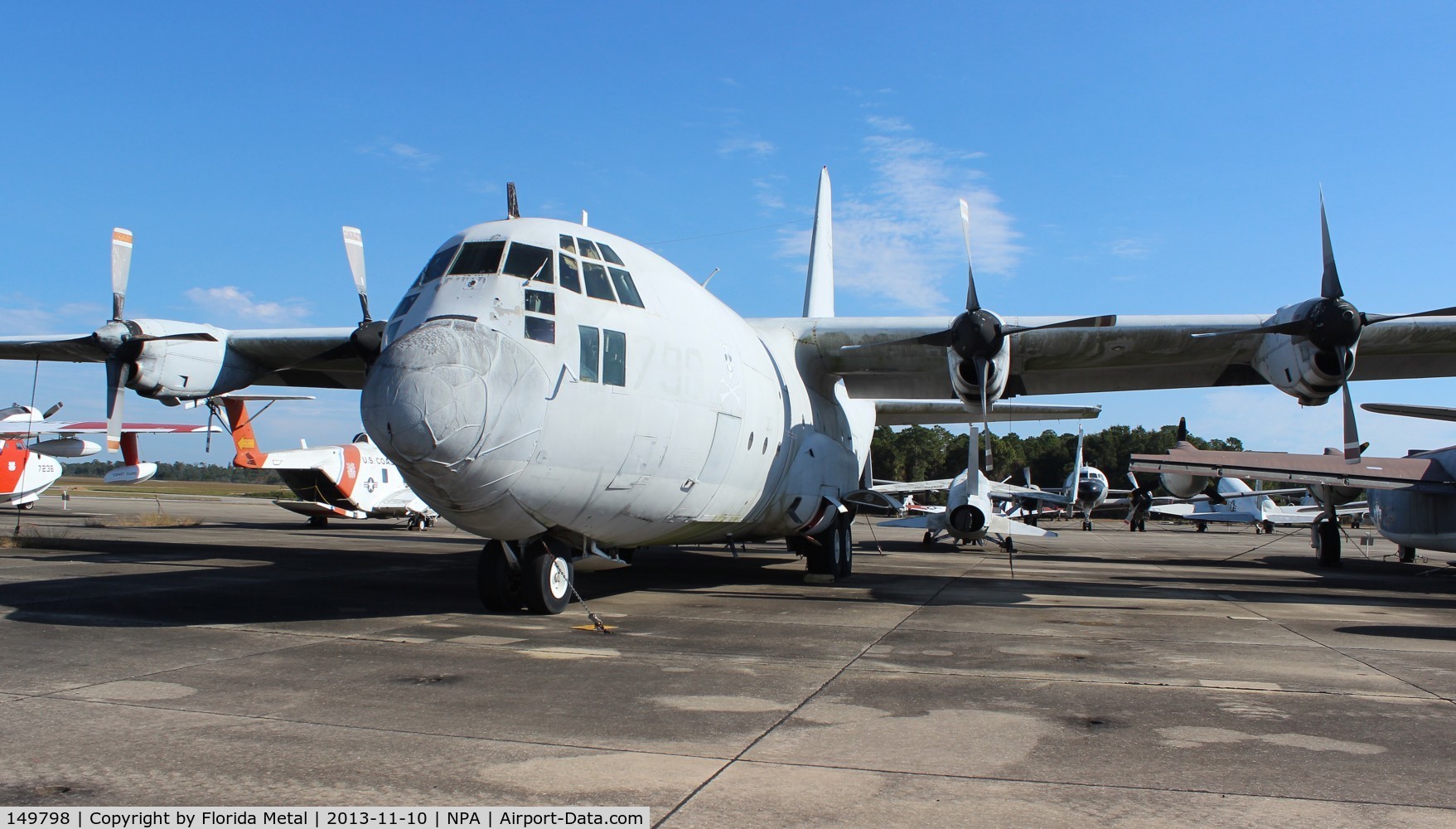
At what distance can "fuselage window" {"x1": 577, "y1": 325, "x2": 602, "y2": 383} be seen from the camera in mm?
8195

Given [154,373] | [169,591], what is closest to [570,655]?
[169,591]

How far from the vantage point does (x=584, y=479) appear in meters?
8.27

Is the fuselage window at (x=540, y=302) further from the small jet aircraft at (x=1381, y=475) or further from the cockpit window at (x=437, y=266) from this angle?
the small jet aircraft at (x=1381, y=475)

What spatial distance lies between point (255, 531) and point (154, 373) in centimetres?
1360

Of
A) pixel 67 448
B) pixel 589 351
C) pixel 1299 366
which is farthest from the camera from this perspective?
pixel 67 448

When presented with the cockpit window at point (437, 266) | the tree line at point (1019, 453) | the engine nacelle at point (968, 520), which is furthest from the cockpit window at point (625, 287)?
the tree line at point (1019, 453)

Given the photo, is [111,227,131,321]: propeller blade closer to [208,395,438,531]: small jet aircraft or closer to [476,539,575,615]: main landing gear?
[476,539,575,615]: main landing gear

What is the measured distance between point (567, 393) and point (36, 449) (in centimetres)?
3670

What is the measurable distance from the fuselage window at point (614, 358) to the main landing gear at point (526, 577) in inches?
72.1

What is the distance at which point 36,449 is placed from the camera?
1384 inches

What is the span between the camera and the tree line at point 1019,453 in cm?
9506

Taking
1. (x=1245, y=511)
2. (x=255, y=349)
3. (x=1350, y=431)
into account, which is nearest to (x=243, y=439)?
(x=255, y=349)

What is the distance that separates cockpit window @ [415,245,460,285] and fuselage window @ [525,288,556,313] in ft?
3.12

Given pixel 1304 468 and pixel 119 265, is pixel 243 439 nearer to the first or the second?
pixel 119 265
